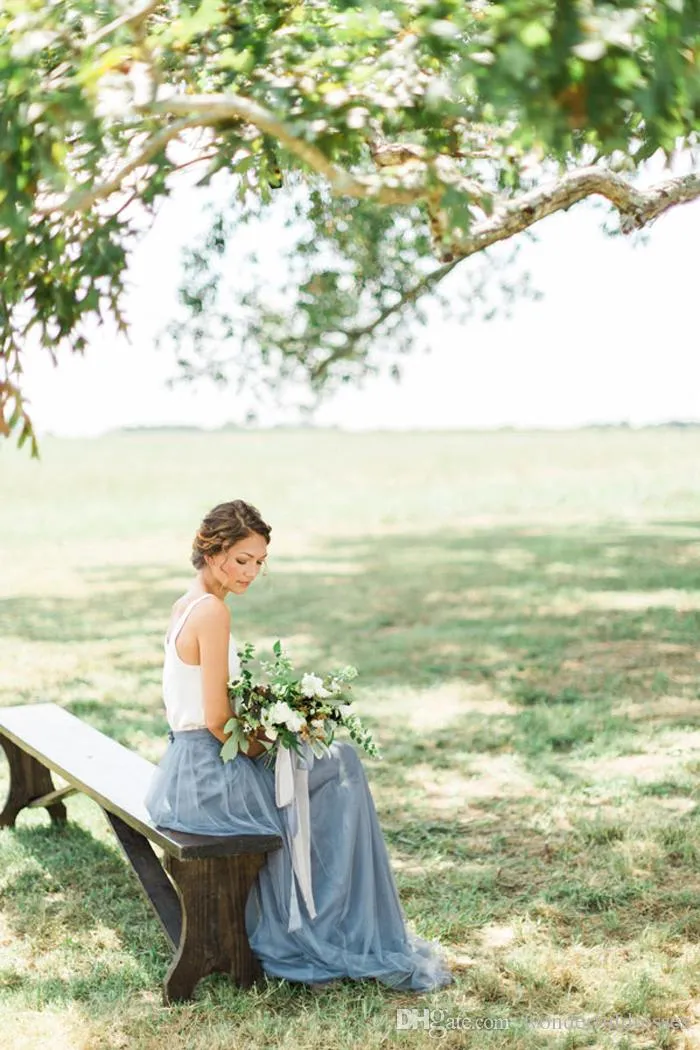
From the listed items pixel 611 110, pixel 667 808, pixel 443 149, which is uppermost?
pixel 443 149

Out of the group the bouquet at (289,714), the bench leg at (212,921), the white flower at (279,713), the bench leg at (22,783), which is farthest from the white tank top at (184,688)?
the bench leg at (22,783)

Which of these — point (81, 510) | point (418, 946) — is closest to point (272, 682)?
point (418, 946)

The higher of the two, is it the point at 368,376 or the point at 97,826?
the point at 368,376

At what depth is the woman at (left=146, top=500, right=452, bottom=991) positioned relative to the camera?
450cm

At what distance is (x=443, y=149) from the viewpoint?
5.21 metres

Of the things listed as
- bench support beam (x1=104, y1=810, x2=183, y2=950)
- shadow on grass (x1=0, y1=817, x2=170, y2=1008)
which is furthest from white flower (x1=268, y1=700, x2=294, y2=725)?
→ shadow on grass (x1=0, y1=817, x2=170, y2=1008)

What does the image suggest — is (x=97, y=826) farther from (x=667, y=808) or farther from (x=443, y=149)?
(x=443, y=149)

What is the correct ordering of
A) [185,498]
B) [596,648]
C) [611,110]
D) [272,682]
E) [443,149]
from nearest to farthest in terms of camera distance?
[611,110] < [272,682] < [443,149] < [596,648] < [185,498]

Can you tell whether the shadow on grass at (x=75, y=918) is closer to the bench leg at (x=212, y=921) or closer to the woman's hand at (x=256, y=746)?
the bench leg at (x=212, y=921)

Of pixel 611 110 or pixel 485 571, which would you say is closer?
pixel 611 110

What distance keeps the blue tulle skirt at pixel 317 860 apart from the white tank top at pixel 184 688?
6cm

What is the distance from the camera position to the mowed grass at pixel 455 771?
4.40m

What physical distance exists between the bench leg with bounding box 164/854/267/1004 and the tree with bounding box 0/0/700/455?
5.74 ft

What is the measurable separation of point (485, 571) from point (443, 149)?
43.4ft
